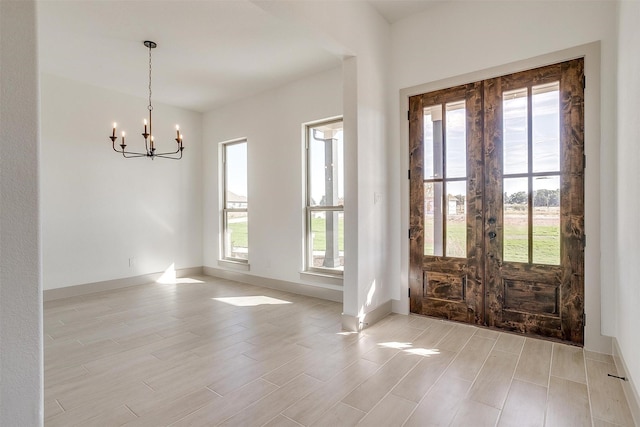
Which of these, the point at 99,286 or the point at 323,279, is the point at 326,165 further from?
the point at 99,286

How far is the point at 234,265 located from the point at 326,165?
251 cm

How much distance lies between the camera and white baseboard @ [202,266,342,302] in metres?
4.39

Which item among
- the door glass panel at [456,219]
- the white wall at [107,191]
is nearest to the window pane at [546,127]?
the door glass panel at [456,219]

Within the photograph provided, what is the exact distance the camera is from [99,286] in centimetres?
486

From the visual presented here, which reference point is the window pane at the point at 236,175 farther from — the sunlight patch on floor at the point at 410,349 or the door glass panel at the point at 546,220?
the door glass panel at the point at 546,220

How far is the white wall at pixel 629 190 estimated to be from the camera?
1850 mm

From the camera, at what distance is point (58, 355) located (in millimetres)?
2709

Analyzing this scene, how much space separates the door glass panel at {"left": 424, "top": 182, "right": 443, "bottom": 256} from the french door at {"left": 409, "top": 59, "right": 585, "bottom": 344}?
11 mm

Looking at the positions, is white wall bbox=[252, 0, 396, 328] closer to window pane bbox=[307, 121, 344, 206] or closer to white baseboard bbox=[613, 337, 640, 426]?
window pane bbox=[307, 121, 344, 206]

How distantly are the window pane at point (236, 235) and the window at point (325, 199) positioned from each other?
1.42 m

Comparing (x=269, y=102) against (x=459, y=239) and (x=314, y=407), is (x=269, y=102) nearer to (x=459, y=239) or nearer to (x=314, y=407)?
(x=459, y=239)

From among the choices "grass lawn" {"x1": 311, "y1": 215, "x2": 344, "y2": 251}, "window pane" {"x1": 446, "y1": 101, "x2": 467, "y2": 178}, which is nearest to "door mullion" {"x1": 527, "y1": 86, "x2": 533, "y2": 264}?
"window pane" {"x1": 446, "y1": 101, "x2": 467, "y2": 178}

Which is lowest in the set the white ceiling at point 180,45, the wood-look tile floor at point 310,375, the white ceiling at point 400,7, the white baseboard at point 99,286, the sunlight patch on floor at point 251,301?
the sunlight patch on floor at point 251,301

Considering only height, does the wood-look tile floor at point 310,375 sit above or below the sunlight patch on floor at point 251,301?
above
